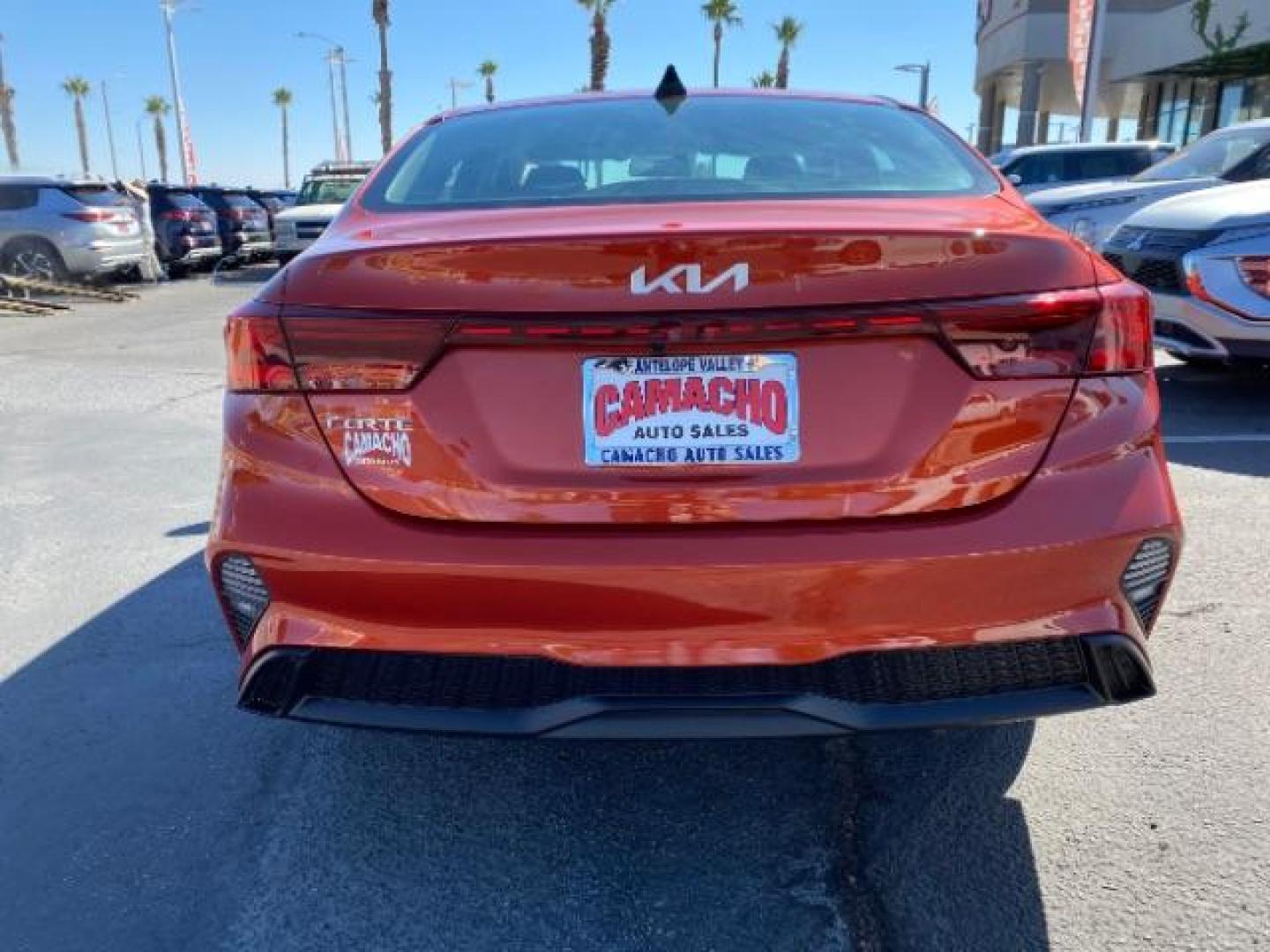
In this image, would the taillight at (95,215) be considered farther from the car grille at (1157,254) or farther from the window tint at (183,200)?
the car grille at (1157,254)

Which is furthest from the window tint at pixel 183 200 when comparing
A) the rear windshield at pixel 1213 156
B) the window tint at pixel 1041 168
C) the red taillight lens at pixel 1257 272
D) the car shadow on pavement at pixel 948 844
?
the car shadow on pavement at pixel 948 844

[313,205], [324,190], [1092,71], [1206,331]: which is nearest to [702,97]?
[1206,331]

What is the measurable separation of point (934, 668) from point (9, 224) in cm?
1735

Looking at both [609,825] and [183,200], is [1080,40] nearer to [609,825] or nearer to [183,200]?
[183,200]

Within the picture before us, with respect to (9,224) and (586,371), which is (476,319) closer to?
(586,371)

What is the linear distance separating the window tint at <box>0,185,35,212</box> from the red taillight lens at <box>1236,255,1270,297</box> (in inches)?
628

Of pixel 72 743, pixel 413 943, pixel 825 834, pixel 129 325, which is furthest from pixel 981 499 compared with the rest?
pixel 129 325

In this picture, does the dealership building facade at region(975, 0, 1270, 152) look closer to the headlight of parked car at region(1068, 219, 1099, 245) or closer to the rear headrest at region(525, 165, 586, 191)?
the headlight of parked car at region(1068, 219, 1099, 245)

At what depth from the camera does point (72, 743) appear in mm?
2740

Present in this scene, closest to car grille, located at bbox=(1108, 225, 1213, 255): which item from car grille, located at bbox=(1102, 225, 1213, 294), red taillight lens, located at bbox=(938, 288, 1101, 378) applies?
car grille, located at bbox=(1102, 225, 1213, 294)

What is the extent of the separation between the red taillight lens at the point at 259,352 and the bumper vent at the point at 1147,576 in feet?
5.15

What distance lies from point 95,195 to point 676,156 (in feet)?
53.0

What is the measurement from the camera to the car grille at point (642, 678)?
1938mm

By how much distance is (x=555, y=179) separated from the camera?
2531 mm
